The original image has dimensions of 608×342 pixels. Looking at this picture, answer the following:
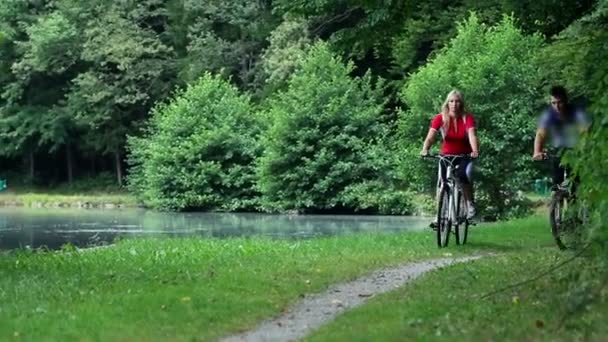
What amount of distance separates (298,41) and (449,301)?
49110 mm

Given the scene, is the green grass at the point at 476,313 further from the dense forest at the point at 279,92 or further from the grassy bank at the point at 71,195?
the grassy bank at the point at 71,195

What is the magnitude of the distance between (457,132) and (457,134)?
0.09 feet

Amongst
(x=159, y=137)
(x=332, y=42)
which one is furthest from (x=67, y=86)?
(x=332, y=42)

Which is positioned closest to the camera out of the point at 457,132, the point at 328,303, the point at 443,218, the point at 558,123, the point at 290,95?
the point at 328,303

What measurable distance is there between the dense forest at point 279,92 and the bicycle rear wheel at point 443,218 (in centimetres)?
276

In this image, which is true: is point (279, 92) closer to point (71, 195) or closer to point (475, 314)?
point (71, 195)

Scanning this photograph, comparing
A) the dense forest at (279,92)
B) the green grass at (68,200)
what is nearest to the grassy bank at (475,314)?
the dense forest at (279,92)

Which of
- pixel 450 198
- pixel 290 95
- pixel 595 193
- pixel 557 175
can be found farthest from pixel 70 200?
pixel 595 193

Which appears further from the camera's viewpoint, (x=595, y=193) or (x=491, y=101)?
(x=491, y=101)

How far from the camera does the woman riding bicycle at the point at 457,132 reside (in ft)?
43.9

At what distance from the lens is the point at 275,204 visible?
48094 mm

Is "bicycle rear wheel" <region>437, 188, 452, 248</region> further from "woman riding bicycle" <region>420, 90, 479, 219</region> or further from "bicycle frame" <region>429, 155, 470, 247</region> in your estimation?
"woman riding bicycle" <region>420, 90, 479, 219</region>

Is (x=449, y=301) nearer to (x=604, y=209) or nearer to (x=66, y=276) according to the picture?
(x=604, y=209)

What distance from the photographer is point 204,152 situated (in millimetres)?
53375
